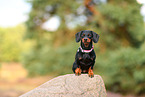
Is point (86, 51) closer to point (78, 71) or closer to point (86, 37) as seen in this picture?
point (86, 37)

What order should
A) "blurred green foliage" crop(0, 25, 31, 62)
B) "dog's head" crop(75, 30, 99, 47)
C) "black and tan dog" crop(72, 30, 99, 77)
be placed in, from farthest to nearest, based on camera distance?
"blurred green foliage" crop(0, 25, 31, 62) → "black and tan dog" crop(72, 30, 99, 77) → "dog's head" crop(75, 30, 99, 47)

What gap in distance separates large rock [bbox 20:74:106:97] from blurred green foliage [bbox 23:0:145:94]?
7.99 meters

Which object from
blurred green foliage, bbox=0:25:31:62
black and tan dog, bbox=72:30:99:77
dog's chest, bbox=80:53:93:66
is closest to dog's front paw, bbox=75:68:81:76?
black and tan dog, bbox=72:30:99:77

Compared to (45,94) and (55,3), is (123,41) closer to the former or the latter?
(55,3)

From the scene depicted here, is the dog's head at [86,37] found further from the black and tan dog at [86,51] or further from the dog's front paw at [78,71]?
the dog's front paw at [78,71]

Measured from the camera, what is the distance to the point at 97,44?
15.1 meters

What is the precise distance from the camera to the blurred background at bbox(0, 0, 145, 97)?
1313cm

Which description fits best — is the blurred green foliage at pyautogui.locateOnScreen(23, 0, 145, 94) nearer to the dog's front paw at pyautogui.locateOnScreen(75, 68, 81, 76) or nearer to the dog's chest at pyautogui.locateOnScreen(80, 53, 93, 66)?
the dog's front paw at pyautogui.locateOnScreen(75, 68, 81, 76)

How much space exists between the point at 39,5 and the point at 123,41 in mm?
8489

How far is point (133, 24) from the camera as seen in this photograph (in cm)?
1576

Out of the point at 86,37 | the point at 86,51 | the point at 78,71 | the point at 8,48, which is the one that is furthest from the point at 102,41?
the point at 8,48

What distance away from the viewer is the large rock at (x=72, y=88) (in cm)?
486

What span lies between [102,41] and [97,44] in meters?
1.07

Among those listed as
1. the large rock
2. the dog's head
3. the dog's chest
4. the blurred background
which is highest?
the blurred background
